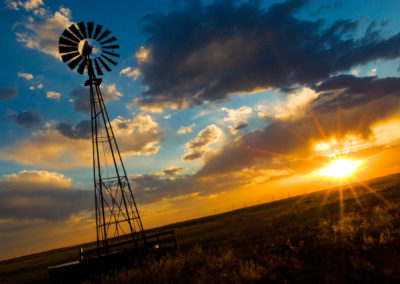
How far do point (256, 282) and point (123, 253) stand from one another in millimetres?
10302

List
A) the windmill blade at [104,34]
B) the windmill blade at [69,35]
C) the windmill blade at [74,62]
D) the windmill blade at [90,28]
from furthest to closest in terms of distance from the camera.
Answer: the windmill blade at [104,34]
the windmill blade at [74,62]
the windmill blade at [90,28]
the windmill blade at [69,35]

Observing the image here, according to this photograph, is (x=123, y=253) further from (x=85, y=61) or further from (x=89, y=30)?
(x=89, y=30)

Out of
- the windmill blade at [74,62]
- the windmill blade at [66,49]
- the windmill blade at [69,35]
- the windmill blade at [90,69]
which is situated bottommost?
the windmill blade at [90,69]

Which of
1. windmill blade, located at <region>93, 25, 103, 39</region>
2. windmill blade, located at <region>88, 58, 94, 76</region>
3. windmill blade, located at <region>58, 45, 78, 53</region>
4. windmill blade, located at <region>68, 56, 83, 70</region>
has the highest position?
windmill blade, located at <region>93, 25, 103, 39</region>

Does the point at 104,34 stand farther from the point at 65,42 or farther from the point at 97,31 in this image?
the point at 65,42

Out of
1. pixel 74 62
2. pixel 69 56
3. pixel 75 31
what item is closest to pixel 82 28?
pixel 75 31

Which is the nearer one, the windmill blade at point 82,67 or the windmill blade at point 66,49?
the windmill blade at point 66,49

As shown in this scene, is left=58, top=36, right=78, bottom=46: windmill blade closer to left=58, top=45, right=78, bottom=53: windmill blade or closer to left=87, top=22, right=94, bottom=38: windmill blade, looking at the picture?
left=58, top=45, right=78, bottom=53: windmill blade

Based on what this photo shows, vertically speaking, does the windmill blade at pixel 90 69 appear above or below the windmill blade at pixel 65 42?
below

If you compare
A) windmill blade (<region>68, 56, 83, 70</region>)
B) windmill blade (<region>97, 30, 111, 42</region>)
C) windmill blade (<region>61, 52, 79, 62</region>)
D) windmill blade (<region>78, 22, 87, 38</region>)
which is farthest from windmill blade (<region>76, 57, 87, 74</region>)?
windmill blade (<region>97, 30, 111, 42</region>)

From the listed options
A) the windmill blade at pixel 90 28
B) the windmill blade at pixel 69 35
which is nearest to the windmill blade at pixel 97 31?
the windmill blade at pixel 90 28

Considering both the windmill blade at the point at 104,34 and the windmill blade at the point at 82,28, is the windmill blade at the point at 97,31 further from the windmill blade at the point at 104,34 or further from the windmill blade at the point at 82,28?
the windmill blade at the point at 82,28

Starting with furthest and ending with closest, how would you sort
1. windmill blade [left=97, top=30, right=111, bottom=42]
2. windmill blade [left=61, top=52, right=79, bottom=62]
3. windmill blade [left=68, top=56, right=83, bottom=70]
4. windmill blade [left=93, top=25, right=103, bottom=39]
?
windmill blade [left=97, top=30, right=111, bottom=42] < windmill blade [left=68, top=56, right=83, bottom=70] < windmill blade [left=93, top=25, right=103, bottom=39] < windmill blade [left=61, top=52, right=79, bottom=62]

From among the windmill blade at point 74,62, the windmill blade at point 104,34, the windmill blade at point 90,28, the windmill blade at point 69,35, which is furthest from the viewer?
the windmill blade at point 104,34
